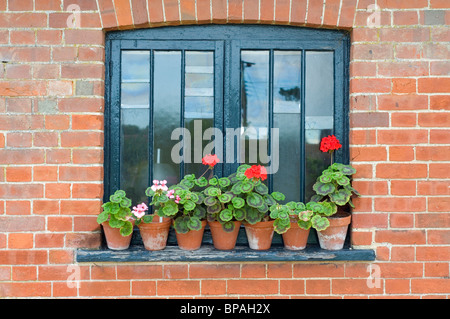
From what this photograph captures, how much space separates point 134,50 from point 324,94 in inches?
51.0

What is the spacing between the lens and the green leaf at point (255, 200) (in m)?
2.44

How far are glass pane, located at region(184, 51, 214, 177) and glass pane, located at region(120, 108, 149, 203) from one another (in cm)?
29

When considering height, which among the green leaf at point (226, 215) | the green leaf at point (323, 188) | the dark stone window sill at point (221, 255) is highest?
the green leaf at point (323, 188)

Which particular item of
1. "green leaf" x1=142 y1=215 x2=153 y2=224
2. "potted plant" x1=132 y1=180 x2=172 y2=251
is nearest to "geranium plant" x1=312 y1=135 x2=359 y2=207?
"potted plant" x1=132 y1=180 x2=172 y2=251

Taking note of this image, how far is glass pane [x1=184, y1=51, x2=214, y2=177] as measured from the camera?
2.71m

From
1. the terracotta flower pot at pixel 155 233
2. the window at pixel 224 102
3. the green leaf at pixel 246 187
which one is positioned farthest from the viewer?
the window at pixel 224 102

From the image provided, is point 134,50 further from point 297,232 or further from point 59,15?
point 297,232

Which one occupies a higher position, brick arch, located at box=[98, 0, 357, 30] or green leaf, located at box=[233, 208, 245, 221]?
brick arch, located at box=[98, 0, 357, 30]

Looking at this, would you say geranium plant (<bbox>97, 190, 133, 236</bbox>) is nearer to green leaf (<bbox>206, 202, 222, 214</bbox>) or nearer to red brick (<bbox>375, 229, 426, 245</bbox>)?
green leaf (<bbox>206, 202, 222, 214</bbox>)

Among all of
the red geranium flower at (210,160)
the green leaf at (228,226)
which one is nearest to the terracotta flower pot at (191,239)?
the green leaf at (228,226)

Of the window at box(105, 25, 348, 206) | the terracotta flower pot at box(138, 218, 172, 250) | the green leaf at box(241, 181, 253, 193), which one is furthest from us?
the window at box(105, 25, 348, 206)

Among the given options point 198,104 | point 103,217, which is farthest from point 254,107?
point 103,217

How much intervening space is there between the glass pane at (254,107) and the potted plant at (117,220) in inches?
32.2

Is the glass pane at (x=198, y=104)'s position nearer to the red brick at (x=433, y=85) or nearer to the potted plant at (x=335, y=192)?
the potted plant at (x=335, y=192)
